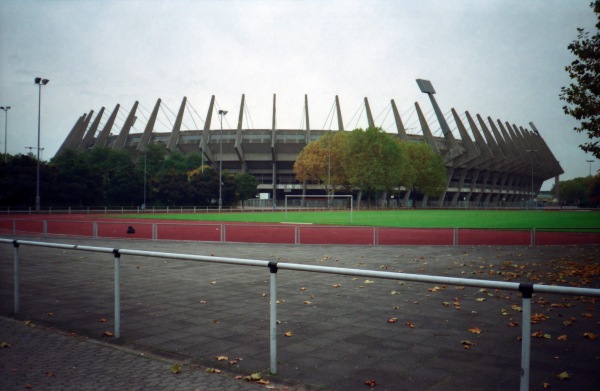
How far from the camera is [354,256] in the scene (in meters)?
15.8

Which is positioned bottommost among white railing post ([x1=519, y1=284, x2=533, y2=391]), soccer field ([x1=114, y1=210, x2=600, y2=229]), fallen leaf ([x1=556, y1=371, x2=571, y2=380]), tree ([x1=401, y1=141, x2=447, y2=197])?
soccer field ([x1=114, y1=210, x2=600, y2=229])

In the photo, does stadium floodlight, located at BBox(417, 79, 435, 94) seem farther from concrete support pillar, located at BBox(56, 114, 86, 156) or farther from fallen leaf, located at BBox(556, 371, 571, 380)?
fallen leaf, located at BBox(556, 371, 571, 380)

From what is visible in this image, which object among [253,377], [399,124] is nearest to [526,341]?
[253,377]

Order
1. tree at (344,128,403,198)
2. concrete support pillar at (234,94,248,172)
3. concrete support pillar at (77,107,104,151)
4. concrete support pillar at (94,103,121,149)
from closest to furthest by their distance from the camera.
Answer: tree at (344,128,403,198) < concrete support pillar at (234,94,248,172) < concrete support pillar at (94,103,121,149) < concrete support pillar at (77,107,104,151)

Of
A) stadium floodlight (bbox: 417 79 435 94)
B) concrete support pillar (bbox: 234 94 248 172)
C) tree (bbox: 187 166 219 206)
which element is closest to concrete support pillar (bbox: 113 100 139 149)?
concrete support pillar (bbox: 234 94 248 172)

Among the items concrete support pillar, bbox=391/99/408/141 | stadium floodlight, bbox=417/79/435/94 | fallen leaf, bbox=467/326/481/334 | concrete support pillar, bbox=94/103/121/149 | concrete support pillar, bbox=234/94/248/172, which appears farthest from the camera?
stadium floodlight, bbox=417/79/435/94

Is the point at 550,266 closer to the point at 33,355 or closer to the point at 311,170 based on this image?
the point at 33,355

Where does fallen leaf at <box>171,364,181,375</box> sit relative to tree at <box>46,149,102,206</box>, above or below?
below

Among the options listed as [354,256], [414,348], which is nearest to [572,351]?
[414,348]

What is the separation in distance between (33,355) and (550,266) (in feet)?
42.7

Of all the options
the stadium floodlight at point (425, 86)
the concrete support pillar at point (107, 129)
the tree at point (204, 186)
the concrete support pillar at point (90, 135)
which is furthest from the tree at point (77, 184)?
the stadium floodlight at point (425, 86)

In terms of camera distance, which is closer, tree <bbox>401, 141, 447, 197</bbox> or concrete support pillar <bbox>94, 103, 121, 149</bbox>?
tree <bbox>401, 141, 447, 197</bbox>

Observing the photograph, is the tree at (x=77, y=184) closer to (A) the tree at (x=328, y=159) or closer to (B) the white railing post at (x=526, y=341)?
(A) the tree at (x=328, y=159)

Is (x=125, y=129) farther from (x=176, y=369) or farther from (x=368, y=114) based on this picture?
(x=176, y=369)
